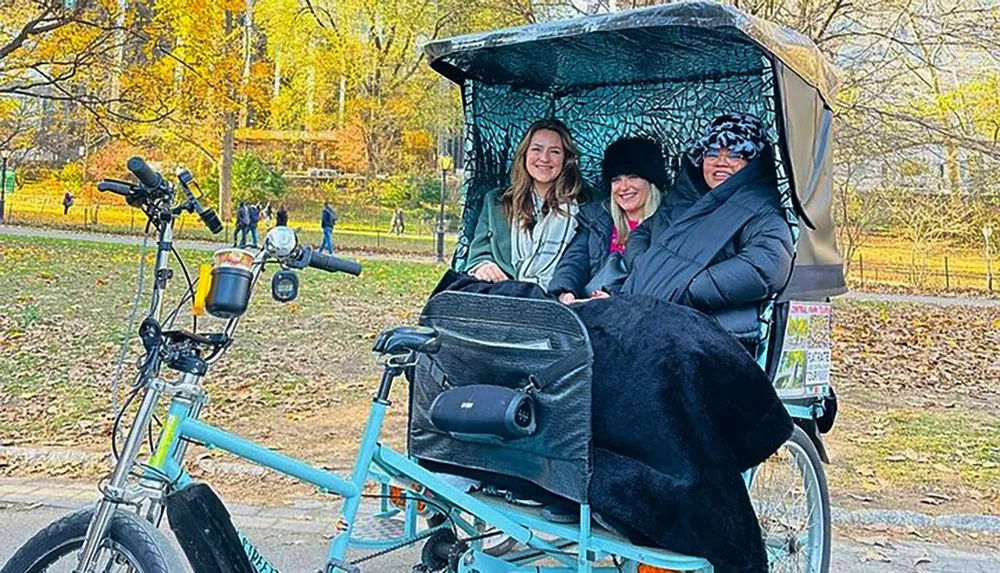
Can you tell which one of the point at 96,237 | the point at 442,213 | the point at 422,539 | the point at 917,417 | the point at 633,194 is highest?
the point at 442,213

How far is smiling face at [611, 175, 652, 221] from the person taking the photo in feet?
13.6

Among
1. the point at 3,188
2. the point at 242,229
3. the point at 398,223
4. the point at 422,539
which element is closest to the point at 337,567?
the point at 422,539

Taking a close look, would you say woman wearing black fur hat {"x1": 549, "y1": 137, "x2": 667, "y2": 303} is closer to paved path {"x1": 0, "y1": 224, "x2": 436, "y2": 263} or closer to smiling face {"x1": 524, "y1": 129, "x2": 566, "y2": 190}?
smiling face {"x1": 524, "y1": 129, "x2": 566, "y2": 190}

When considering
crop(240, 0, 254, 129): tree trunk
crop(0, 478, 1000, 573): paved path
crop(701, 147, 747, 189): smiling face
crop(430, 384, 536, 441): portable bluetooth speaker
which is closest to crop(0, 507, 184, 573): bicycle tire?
crop(430, 384, 536, 441): portable bluetooth speaker

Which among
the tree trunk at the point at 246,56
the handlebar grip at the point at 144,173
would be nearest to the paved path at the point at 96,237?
the tree trunk at the point at 246,56

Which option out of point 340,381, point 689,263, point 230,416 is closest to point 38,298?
point 340,381

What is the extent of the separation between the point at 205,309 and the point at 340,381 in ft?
19.4

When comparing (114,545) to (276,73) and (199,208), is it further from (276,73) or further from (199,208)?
(276,73)

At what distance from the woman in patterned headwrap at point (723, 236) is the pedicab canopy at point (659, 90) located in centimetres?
11

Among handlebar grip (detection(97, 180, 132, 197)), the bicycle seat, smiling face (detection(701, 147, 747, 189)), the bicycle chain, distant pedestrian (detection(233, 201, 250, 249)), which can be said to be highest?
smiling face (detection(701, 147, 747, 189))

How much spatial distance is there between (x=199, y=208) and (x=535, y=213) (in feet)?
6.92

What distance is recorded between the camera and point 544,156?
431cm

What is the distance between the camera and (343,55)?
28.9m

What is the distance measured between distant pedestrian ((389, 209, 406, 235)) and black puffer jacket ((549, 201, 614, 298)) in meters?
24.6
